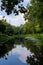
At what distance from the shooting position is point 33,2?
66.4 meters

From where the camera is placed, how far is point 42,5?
59.9 meters

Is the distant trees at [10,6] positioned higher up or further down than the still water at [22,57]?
higher up

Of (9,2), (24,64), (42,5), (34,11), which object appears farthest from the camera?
(34,11)

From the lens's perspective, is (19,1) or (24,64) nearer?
(19,1)

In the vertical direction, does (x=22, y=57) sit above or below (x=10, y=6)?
below

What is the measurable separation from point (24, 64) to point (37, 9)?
1773 inches

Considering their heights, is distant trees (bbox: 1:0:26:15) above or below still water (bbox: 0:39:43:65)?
above

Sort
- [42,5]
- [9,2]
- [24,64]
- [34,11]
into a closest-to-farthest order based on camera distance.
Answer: [9,2] < [24,64] < [42,5] < [34,11]

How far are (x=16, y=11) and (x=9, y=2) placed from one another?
84 cm

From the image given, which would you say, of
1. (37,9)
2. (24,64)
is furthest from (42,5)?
(24,64)

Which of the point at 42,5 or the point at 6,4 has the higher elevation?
the point at 6,4

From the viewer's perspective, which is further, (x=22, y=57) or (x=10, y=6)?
(x=22, y=57)

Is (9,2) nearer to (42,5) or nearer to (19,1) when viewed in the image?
(19,1)

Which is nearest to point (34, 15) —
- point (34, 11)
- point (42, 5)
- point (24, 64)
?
point (34, 11)
